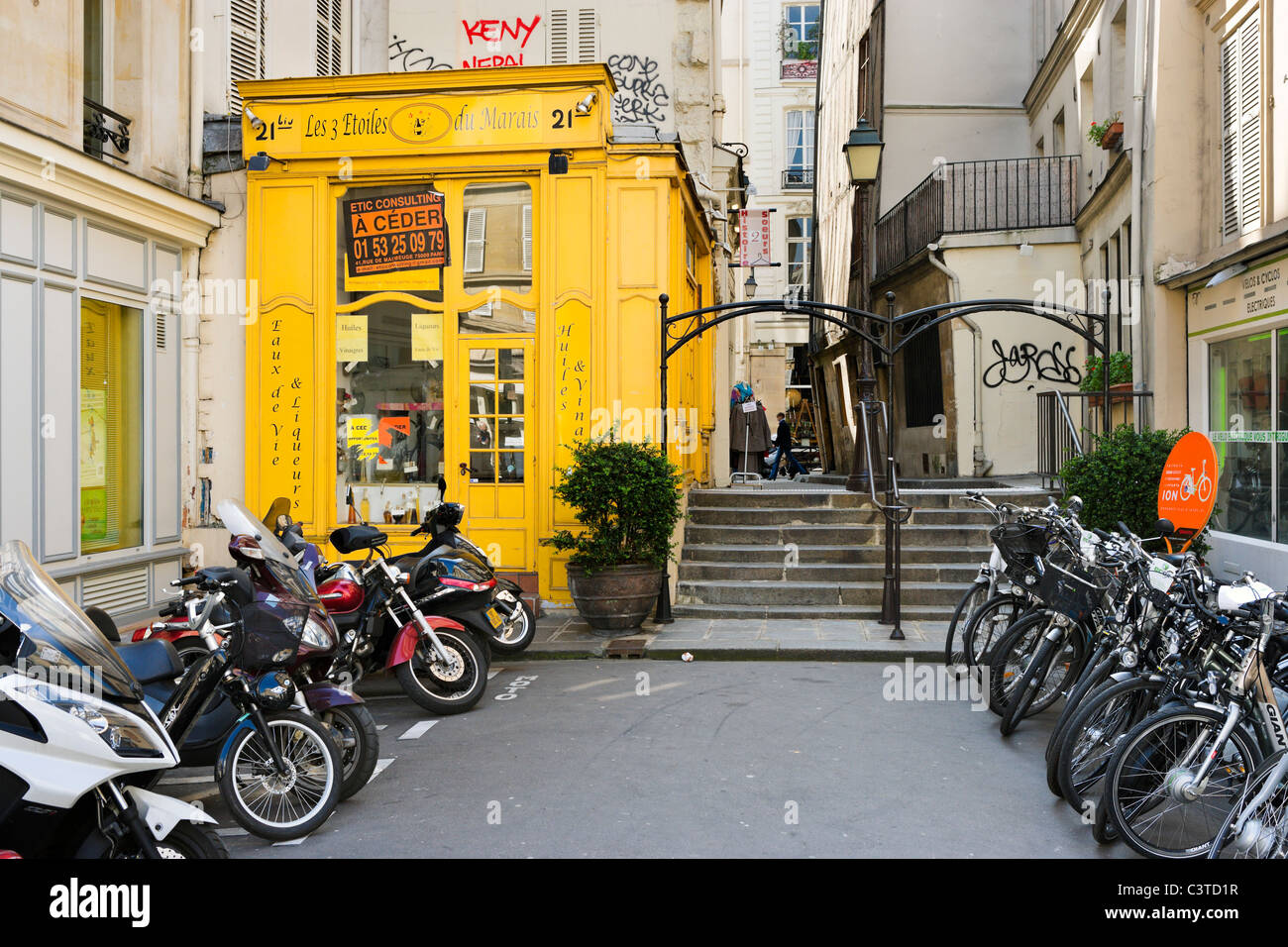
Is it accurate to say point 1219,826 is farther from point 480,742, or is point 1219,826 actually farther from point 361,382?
point 361,382

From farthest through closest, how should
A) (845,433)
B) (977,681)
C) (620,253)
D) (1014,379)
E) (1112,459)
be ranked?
(845,433) → (1014,379) → (620,253) → (1112,459) → (977,681)

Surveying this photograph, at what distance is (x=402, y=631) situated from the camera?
22.9 ft

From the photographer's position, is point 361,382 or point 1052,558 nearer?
point 1052,558

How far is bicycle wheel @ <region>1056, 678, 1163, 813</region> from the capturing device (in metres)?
4.79

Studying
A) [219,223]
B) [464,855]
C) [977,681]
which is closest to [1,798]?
[464,855]

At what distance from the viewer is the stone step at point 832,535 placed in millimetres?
11453

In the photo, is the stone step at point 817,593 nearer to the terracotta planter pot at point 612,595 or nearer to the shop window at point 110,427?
the terracotta planter pot at point 612,595

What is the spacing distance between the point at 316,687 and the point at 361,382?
6362 mm

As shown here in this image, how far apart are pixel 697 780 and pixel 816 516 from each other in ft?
22.0

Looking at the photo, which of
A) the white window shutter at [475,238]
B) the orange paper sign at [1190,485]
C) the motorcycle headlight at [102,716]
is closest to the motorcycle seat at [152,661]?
the motorcycle headlight at [102,716]

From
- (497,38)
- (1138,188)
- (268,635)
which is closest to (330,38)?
(497,38)

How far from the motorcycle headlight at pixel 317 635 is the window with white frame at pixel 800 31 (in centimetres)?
3567

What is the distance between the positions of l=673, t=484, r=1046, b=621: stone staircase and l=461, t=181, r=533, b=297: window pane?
11.1 ft

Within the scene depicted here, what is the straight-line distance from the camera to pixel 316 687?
5254mm
